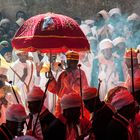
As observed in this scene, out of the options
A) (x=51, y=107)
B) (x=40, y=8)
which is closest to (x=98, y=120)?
(x=51, y=107)

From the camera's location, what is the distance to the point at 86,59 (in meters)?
15.5

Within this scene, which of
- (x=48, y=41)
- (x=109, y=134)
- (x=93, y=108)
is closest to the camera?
(x=109, y=134)

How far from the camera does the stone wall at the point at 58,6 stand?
1989 centimetres

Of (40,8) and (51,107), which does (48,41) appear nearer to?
(51,107)

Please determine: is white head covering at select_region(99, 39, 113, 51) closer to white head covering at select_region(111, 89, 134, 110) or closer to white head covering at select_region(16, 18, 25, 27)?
white head covering at select_region(16, 18, 25, 27)

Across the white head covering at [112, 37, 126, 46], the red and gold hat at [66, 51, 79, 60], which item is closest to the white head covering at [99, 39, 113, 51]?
the white head covering at [112, 37, 126, 46]

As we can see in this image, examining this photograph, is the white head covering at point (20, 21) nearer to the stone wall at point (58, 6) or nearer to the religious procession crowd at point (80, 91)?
the religious procession crowd at point (80, 91)

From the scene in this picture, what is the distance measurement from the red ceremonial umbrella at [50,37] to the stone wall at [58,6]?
1014 cm

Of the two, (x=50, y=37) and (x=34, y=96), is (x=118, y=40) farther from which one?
(x=34, y=96)

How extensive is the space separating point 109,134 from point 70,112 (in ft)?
2.69

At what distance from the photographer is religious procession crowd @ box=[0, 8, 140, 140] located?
23.7 feet

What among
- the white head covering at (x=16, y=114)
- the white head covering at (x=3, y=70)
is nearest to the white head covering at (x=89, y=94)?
the white head covering at (x=16, y=114)

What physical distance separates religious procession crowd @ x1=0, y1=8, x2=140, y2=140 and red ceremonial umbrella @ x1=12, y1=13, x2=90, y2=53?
1.53 feet

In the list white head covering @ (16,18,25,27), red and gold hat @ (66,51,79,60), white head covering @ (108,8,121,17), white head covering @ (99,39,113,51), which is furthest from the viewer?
white head covering @ (16,18,25,27)
